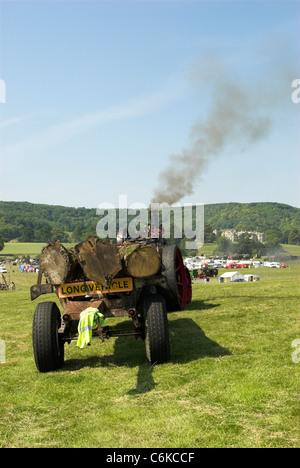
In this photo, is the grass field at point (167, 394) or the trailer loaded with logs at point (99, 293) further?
the trailer loaded with logs at point (99, 293)

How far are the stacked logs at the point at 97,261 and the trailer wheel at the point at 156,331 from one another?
54 cm

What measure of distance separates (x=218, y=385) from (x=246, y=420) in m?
1.13

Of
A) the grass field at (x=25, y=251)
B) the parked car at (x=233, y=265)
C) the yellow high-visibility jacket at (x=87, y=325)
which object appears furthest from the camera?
the grass field at (x=25, y=251)

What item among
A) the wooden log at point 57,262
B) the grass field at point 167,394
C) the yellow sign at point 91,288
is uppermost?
the wooden log at point 57,262

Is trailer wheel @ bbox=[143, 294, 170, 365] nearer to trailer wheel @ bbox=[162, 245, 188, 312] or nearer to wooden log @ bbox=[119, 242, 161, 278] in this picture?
wooden log @ bbox=[119, 242, 161, 278]

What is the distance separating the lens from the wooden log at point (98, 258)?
6.54 m

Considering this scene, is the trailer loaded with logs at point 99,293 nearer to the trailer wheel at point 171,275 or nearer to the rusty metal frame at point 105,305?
the rusty metal frame at point 105,305

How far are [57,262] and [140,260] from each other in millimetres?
1313

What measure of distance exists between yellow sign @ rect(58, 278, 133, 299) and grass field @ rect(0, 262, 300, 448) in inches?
47.8

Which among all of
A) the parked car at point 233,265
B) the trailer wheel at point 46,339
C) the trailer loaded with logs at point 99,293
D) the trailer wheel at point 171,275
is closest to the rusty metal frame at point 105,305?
the trailer loaded with logs at point 99,293

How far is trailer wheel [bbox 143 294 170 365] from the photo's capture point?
21.0 feet

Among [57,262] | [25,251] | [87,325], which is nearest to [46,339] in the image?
[87,325]

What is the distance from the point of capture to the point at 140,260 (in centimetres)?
675
